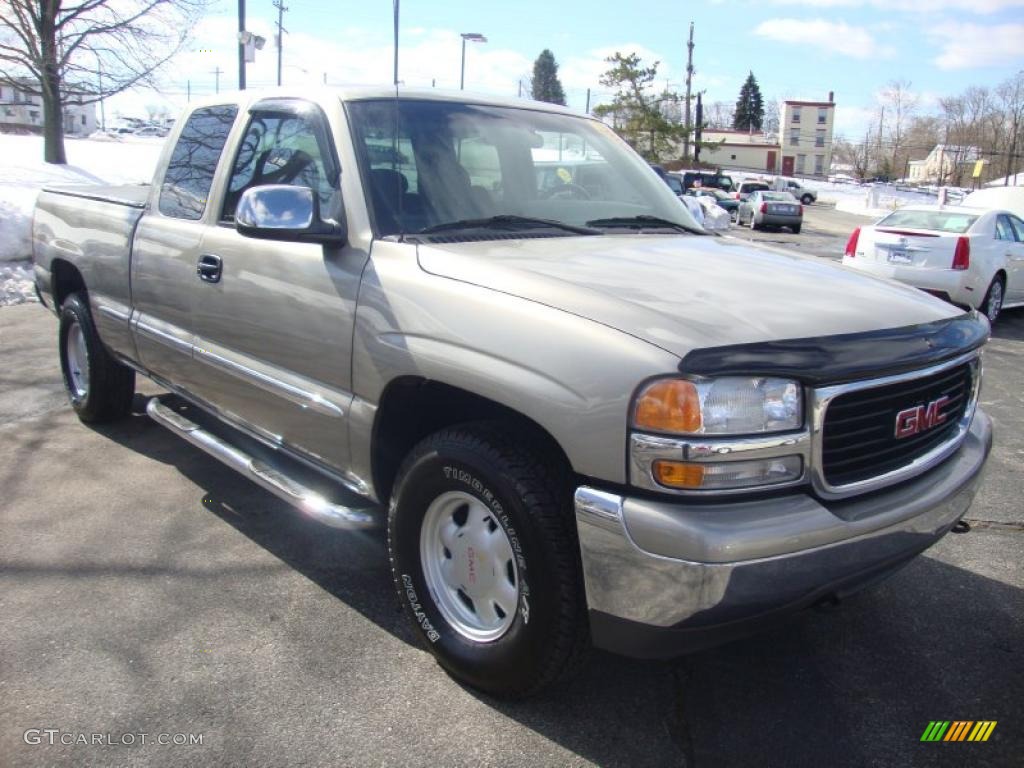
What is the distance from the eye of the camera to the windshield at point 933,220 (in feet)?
36.2

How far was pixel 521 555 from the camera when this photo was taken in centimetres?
241

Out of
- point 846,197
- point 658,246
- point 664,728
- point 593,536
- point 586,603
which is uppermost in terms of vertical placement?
point 846,197

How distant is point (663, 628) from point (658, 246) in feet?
5.13

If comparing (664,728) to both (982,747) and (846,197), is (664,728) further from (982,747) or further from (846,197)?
(846,197)

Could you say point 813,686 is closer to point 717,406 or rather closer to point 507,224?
point 717,406

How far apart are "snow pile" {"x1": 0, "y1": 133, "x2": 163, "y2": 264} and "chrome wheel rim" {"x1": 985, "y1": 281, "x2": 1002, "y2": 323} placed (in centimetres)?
987

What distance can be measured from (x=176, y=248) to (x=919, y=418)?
3195 millimetres

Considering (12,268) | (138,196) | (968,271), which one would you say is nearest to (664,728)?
(138,196)

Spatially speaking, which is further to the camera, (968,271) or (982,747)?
(968,271)

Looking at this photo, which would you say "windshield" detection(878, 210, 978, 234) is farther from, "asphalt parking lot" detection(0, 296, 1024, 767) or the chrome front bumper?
the chrome front bumper

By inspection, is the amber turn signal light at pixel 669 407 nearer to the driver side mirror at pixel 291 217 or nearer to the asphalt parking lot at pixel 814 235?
the driver side mirror at pixel 291 217

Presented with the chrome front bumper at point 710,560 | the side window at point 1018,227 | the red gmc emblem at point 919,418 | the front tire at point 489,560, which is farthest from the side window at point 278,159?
the side window at point 1018,227

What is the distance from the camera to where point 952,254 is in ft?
34.2

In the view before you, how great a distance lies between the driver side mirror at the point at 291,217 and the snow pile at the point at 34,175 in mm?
1854
